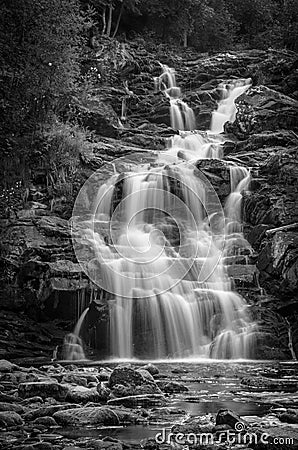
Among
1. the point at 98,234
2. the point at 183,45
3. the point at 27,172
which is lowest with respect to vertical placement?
the point at 98,234

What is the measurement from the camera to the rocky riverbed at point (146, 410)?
12.8ft

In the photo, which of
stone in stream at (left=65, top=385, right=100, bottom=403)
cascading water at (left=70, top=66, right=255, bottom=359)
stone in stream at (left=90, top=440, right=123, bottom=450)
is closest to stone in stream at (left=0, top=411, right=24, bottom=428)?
stone in stream at (left=90, top=440, right=123, bottom=450)

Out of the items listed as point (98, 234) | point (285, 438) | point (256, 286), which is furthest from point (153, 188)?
point (285, 438)

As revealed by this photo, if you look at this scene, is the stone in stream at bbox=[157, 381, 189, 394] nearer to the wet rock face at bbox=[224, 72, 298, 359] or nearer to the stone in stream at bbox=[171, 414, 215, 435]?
the stone in stream at bbox=[171, 414, 215, 435]

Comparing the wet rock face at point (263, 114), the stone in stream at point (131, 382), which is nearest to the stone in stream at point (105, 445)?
the stone in stream at point (131, 382)

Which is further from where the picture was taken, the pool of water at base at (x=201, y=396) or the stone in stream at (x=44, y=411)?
the stone in stream at (x=44, y=411)

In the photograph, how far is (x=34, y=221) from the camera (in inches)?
509

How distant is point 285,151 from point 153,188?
4.50m

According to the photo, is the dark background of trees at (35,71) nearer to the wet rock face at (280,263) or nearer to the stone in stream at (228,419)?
the wet rock face at (280,263)

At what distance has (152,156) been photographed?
17.2m

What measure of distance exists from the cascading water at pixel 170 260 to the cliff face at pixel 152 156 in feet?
1.40

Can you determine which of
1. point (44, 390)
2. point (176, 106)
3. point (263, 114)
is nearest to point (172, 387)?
A: point (44, 390)

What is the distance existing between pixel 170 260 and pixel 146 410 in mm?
7496

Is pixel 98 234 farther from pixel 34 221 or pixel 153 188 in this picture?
pixel 153 188
